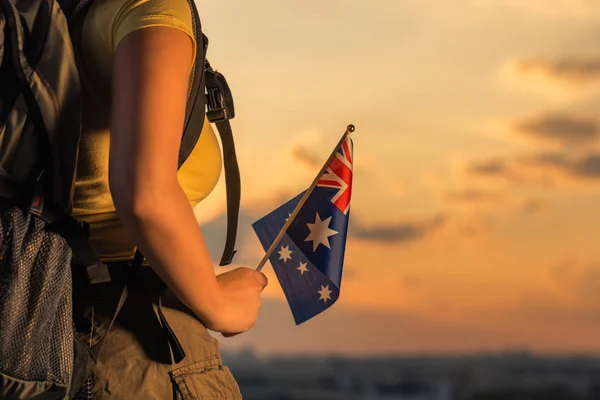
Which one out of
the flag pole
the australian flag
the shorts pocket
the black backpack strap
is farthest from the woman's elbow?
the australian flag

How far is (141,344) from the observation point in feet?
8.18

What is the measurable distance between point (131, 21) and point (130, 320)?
732 millimetres

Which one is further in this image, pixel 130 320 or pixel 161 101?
→ pixel 130 320

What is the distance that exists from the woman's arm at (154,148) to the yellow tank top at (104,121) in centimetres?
5

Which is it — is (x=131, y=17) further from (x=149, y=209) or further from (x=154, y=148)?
(x=149, y=209)

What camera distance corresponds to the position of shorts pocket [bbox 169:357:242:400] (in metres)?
2.48

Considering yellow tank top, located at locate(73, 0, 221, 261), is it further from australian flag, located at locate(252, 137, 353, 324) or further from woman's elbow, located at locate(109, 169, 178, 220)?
australian flag, located at locate(252, 137, 353, 324)

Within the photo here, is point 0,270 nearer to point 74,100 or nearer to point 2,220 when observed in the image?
point 2,220

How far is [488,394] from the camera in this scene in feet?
315

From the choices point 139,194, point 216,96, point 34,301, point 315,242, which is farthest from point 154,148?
point 315,242

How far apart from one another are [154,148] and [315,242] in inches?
83.4

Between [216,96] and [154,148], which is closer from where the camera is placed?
[154,148]

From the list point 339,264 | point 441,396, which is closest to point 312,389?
point 441,396

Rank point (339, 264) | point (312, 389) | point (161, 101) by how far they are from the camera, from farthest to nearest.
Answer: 1. point (312, 389)
2. point (339, 264)
3. point (161, 101)
